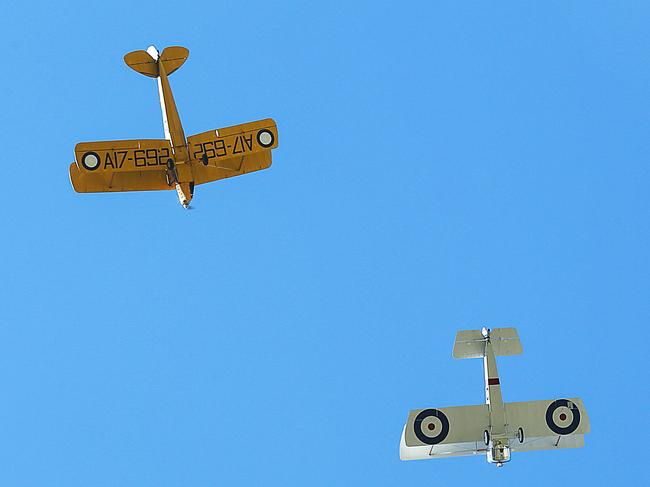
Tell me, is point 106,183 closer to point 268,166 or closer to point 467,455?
point 268,166

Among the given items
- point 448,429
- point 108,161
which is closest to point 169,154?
point 108,161

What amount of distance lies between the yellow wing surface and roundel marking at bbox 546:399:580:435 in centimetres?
1616

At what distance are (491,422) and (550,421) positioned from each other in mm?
2700

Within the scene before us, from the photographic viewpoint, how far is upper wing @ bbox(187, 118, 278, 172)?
54844 millimetres

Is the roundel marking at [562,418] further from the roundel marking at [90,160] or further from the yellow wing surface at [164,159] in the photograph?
the roundel marking at [90,160]

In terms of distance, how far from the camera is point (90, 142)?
5462cm

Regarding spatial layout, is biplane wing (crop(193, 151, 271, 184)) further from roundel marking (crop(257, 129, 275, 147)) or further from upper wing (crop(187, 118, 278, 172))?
roundel marking (crop(257, 129, 275, 147))

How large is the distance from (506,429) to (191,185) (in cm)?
1675

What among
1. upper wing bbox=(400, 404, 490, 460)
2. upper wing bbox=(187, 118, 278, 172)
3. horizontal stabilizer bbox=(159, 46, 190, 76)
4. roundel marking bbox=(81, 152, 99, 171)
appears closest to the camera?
roundel marking bbox=(81, 152, 99, 171)

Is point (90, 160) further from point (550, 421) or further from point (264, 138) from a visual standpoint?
point (550, 421)

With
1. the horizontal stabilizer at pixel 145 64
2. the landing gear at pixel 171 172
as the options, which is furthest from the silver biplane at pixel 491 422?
the horizontal stabilizer at pixel 145 64

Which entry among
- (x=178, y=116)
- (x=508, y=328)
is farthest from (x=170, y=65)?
(x=508, y=328)

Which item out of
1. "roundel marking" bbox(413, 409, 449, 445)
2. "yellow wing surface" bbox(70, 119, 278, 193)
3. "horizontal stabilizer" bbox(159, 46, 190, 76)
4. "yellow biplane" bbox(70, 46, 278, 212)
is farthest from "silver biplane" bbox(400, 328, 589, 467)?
"horizontal stabilizer" bbox(159, 46, 190, 76)

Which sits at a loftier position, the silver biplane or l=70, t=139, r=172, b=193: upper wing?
l=70, t=139, r=172, b=193: upper wing
